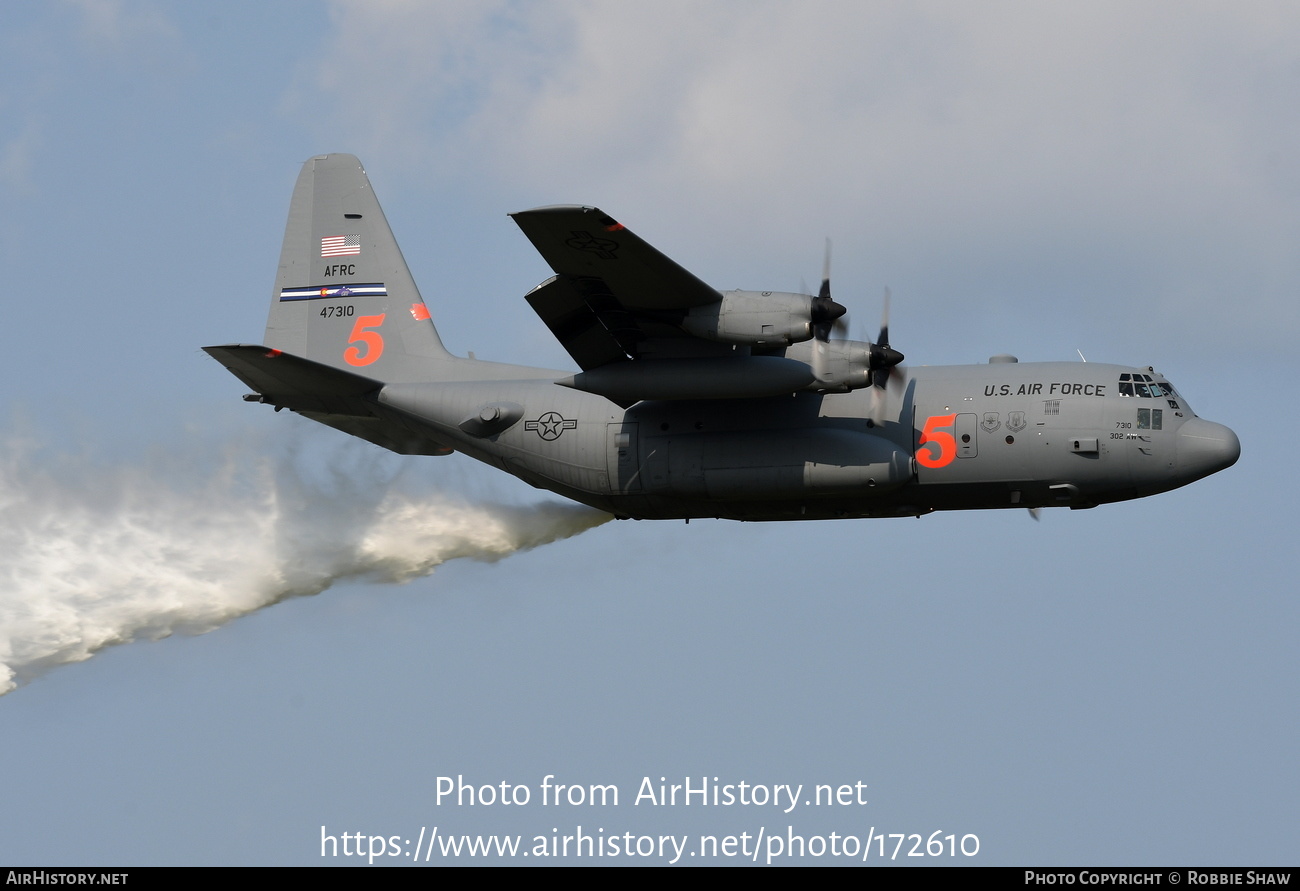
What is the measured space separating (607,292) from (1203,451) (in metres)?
8.60

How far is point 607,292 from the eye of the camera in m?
22.9

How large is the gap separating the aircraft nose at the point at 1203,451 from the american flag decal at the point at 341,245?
1381cm

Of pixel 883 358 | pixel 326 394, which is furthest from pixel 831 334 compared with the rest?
pixel 326 394

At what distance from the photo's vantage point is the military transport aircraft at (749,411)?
22.7 meters

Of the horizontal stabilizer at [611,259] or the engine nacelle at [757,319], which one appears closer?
the horizontal stabilizer at [611,259]

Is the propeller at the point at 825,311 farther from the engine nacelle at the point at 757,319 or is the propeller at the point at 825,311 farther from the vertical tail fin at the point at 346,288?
the vertical tail fin at the point at 346,288

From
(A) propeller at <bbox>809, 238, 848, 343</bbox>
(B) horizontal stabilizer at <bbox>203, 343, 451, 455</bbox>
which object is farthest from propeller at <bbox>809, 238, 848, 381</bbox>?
(B) horizontal stabilizer at <bbox>203, 343, 451, 455</bbox>

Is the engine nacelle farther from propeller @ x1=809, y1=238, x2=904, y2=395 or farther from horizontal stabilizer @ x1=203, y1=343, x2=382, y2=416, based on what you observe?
horizontal stabilizer @ x1=203, y1=343, x2=382, y2=416

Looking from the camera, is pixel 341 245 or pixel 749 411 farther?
pixel 341 245

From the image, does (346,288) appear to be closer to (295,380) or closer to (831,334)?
(295,380)

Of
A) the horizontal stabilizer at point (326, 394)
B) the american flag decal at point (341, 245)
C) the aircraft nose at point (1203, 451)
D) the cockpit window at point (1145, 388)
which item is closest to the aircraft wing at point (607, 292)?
the horizontal stabilizer at point (326, 394)

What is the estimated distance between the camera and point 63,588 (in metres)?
27.3

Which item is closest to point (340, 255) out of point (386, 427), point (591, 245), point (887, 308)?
point (386, 427)
